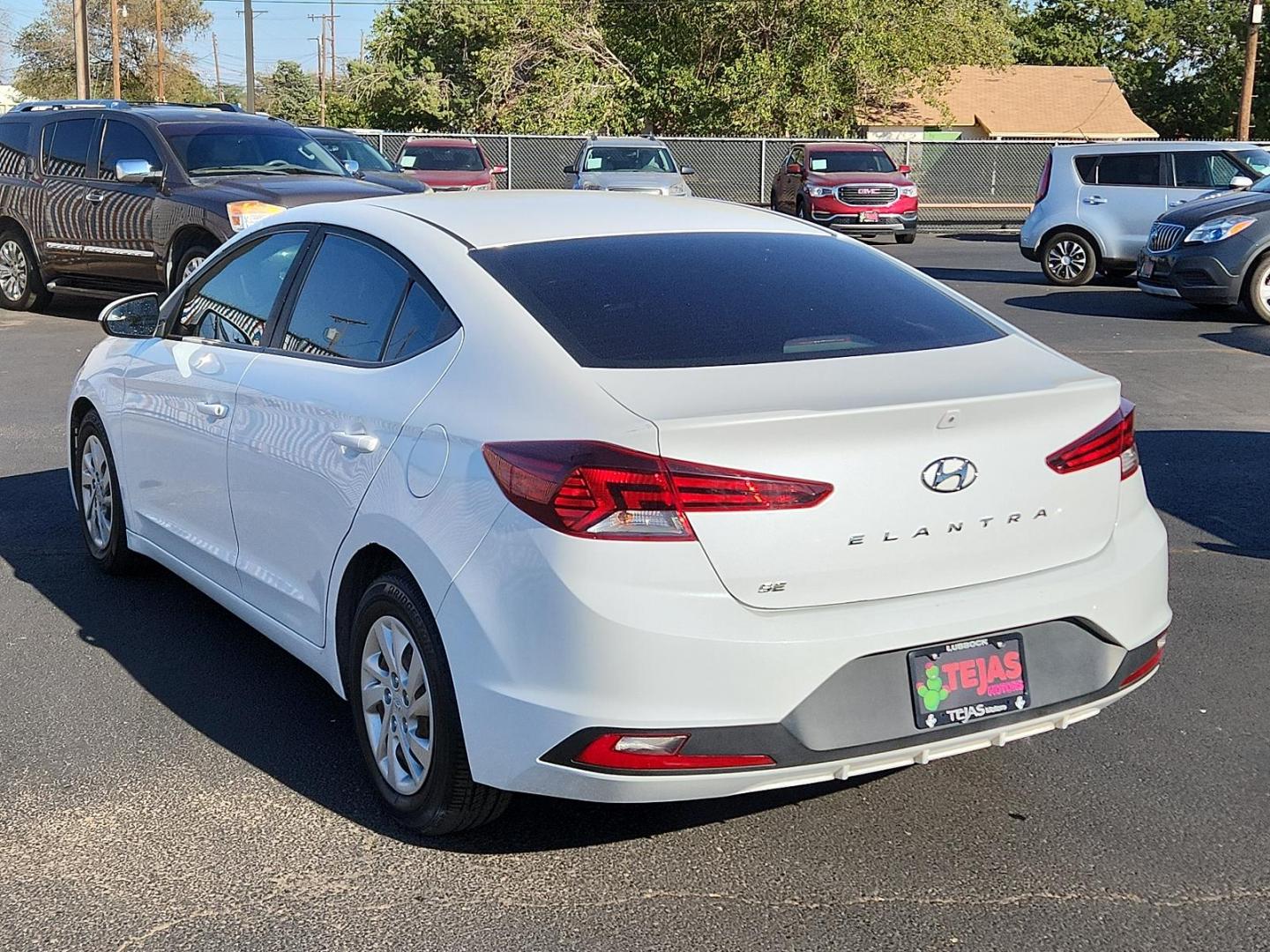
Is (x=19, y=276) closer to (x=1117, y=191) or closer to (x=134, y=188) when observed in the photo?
(x=134, y=188)

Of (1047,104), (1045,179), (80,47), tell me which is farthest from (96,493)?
(1047,104)

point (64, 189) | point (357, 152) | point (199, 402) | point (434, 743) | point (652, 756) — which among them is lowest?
point (434, 743)

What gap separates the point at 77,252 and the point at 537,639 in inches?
481

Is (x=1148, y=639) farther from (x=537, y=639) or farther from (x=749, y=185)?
(x=749, y=185)

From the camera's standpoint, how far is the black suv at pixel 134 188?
41.4 feet

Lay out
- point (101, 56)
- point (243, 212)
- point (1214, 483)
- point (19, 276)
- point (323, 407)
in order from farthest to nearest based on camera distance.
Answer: point (101, 56)
point (19, 276)
point (243, 212)
point (1214, 483)
point (323, 407)

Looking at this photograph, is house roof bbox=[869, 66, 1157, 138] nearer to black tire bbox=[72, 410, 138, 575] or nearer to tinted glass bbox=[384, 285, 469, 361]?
black tire bbox=[72, 410, 138, 575]

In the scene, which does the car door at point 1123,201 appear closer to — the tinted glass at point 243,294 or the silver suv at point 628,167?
the silver suv at point 628,167

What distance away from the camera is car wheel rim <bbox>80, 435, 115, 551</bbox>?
594cm

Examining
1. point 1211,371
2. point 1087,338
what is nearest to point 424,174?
point 1087,338

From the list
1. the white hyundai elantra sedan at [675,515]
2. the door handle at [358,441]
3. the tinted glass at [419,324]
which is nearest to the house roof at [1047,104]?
the white hyundai elantra sedan at [675,515]

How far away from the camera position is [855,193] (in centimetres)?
2528

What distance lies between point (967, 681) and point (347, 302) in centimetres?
208

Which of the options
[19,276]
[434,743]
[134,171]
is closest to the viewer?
[434,743]
